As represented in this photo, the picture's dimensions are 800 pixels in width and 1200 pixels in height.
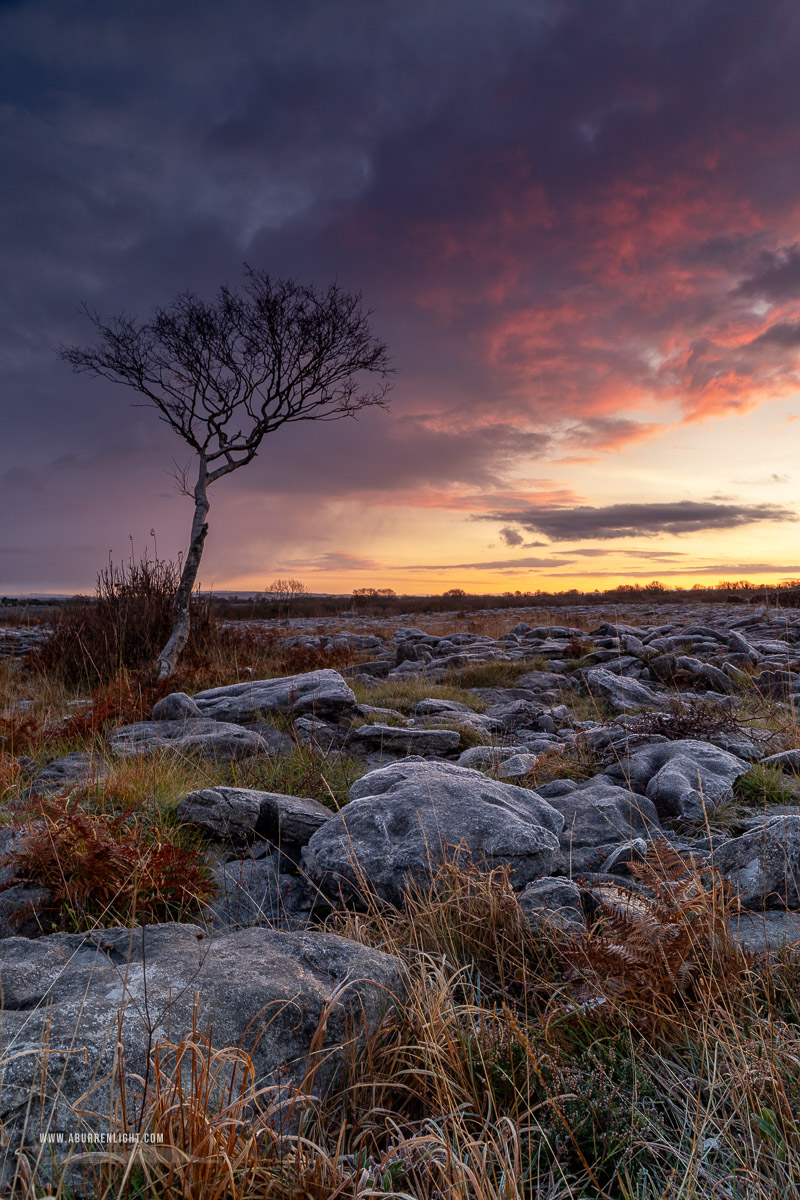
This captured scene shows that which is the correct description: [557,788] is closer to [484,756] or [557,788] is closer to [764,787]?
[484,756]

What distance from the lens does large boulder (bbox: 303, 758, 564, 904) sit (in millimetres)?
3201

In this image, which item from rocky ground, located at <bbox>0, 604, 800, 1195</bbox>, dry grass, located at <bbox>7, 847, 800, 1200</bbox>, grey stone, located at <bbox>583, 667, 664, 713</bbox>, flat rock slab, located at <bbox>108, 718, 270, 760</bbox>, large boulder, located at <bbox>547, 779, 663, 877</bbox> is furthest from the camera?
grey stone, located at <bbox>583, 667, 664, 713</bbox>

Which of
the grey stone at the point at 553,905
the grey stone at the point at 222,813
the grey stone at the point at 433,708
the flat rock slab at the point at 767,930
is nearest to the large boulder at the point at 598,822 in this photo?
the grey stone at the point at 553,905

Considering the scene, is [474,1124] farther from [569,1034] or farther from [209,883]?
[209,883]

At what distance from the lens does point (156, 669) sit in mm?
10633

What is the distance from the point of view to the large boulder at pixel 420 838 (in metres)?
3.20

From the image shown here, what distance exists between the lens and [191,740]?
5.82 m

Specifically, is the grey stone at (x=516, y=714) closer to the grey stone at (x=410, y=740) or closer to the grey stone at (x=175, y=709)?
the grey stone at (x=410, y=740)

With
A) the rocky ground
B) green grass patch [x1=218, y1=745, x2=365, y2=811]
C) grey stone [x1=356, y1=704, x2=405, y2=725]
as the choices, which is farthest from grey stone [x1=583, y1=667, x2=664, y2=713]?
green grass patch [x1=218, y1=745, x2=365, y2=811]

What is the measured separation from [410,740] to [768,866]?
11.4 ft

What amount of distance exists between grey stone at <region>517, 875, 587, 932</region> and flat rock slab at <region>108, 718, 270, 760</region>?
10.8 ft

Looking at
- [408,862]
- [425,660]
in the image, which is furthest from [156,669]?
[408,862]

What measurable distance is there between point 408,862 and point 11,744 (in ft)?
14.1

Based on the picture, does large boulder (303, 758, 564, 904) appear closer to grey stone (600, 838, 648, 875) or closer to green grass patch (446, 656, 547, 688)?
grey stone (600, 838, 648, 875)
